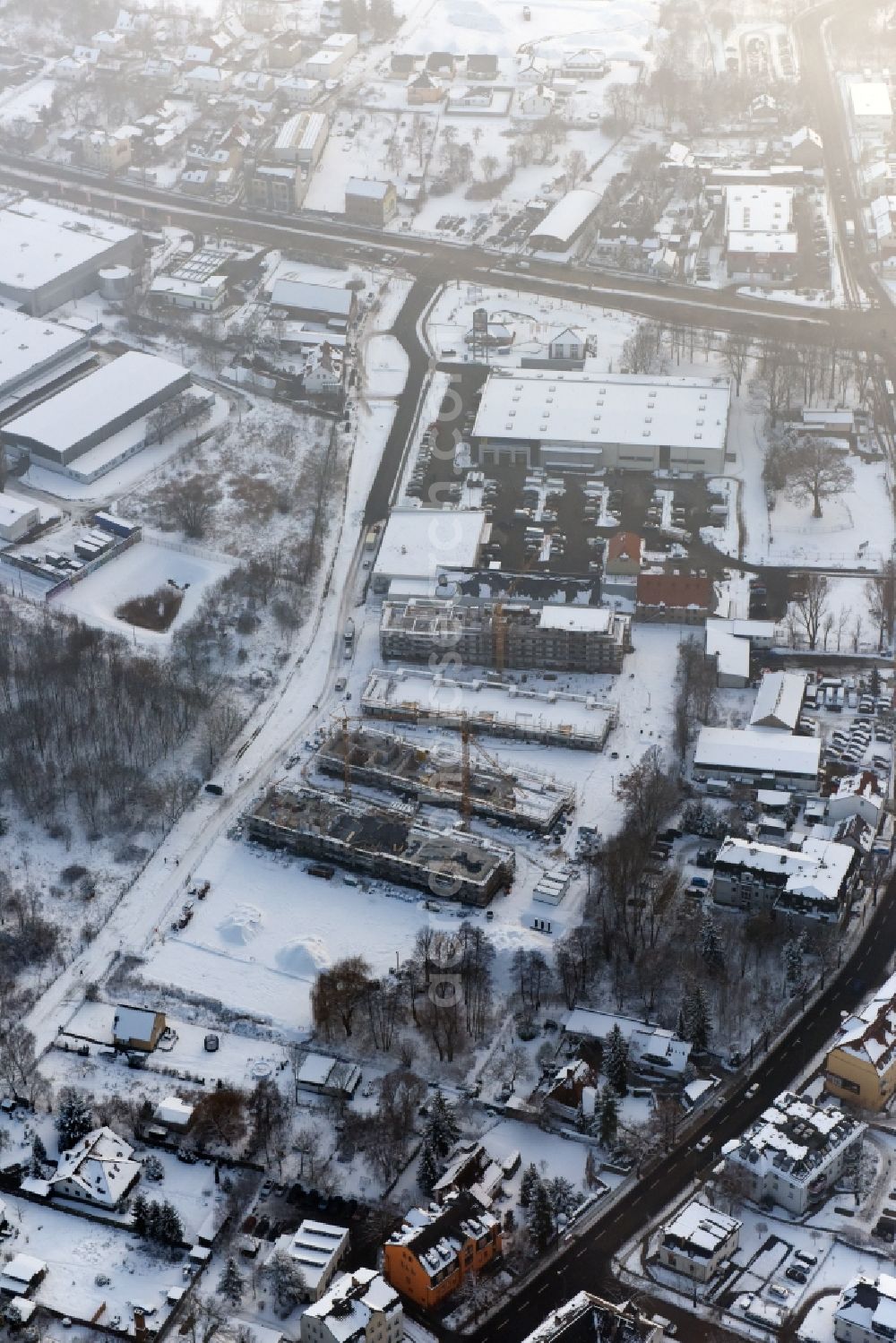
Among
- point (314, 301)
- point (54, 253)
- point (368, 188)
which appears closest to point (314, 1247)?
point (314, 301)

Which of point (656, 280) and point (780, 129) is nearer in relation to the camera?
point (656, 280)

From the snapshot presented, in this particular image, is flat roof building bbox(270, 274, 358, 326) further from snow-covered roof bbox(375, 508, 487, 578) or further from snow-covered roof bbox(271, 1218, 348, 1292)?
snow-covered roof bbox(271, 1218, 348, 1292)

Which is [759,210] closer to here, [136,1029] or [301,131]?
[301,131]

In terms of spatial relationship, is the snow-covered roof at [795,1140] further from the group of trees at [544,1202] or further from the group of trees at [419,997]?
the group of trees at [419,997]

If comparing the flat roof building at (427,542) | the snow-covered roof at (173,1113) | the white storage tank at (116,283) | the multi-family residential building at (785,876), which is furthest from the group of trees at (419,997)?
the white storage tank at (116,283)

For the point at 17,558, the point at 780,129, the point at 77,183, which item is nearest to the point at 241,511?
the point at 17,558

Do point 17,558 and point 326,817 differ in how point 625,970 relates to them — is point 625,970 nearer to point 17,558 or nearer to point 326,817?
point 326,817

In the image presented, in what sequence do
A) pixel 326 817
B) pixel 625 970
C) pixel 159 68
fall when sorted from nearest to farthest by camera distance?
pixel 625 970
pixel 326 817
pixel 159 68
